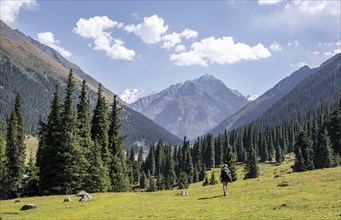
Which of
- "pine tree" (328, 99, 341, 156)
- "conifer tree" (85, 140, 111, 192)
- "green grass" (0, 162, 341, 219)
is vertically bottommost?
"green grass" (0, 162, 341, 219)

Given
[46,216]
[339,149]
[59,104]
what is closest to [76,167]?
[59,104]

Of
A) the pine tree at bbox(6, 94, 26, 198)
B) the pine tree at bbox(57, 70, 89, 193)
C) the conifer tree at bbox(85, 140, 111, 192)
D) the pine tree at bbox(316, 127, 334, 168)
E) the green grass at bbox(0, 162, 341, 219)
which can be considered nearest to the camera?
the green grass at bbox(0, 162, 341, 219)

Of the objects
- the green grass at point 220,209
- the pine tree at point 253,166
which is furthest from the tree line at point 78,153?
the green grass at point 220,209

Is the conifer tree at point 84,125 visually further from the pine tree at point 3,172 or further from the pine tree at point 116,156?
A: the pine tree at point 3,172

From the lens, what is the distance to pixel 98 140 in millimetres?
70812

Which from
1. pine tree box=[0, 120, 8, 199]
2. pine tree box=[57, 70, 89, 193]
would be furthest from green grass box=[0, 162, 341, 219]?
pine tree box=[0, 120, 8, 199]

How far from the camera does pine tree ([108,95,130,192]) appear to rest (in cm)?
7331

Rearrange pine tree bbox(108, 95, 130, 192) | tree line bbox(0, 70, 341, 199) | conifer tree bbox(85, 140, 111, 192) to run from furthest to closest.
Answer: pine tree bbox(108, 95, 130, 192), conifer tree bbox(85, 140, 111, 192), tree line bbox(0, 70, 341, 199)

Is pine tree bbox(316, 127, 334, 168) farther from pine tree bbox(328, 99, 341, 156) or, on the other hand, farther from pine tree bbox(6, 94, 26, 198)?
pine tree bbox(6, 94, 26, 198)

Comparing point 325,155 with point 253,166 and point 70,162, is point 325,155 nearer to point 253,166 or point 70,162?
point 253,166

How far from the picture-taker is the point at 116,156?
246 feet

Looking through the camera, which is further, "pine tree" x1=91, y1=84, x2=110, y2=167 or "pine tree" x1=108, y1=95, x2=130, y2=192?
"pine tree" x1=108, y1=95, x2=130, y2=192

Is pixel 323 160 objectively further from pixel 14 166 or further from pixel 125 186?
pixel 14 166

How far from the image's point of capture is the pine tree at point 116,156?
7331cm
